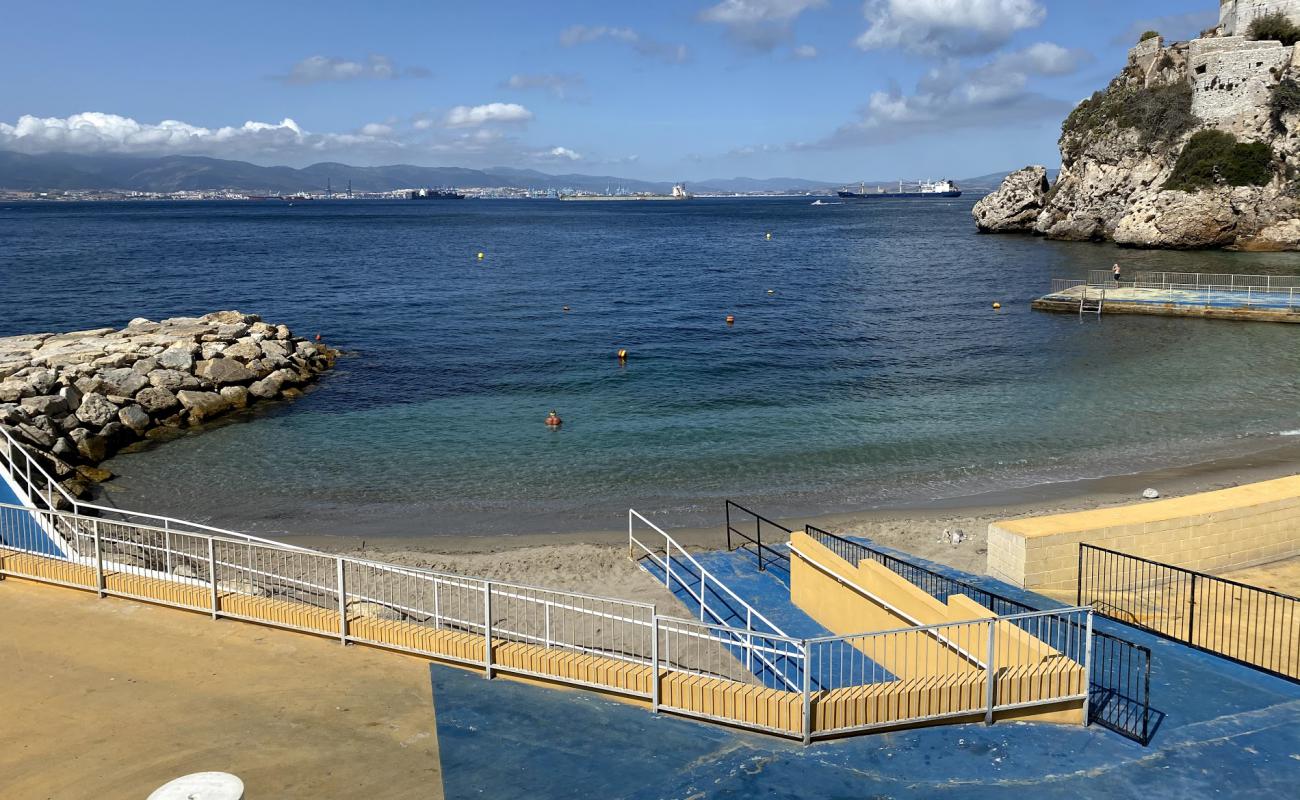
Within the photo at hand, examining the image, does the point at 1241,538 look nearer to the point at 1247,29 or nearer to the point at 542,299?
the point at 542,299

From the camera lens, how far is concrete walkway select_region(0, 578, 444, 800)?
8820 millimetres

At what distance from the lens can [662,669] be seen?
10.7 m

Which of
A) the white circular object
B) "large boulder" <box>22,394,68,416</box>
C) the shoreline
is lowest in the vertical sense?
→ the shoreline

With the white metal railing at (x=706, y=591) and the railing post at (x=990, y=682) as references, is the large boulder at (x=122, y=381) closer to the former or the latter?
the white metal railing at (x=706, y=591)

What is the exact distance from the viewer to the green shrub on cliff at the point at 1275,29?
88125 mm

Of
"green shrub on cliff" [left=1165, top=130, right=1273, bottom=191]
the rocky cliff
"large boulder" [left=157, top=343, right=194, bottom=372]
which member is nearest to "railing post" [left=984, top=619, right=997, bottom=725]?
"large boulder" [left=157, top=343, right=194, bottom=372]

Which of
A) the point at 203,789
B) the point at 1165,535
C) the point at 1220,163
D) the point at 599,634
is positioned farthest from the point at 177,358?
the point at 1220,163

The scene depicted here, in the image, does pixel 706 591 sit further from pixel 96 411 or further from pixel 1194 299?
pixel 1194 299

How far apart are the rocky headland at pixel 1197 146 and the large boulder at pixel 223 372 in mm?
78941

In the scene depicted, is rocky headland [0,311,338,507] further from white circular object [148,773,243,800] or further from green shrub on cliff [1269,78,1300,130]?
green shrub on cliff [1269,78,1300,130]

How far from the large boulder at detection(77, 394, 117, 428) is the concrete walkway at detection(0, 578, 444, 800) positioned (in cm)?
1865

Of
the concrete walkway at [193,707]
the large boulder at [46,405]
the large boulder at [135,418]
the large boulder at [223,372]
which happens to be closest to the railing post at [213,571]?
the concrete walkway at [193,707]

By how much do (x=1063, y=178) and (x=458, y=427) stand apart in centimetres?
9255

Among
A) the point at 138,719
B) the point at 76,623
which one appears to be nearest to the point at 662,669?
the point at 138,719
